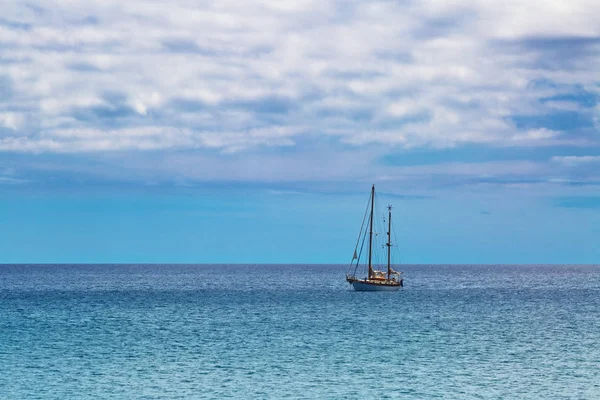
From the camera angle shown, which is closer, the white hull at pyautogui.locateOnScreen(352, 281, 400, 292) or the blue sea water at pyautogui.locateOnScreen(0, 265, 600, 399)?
the blue sea water at pyautogui.locateOnScreen(0, 265, 600, 399)

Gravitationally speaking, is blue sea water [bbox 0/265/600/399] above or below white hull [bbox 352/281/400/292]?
below

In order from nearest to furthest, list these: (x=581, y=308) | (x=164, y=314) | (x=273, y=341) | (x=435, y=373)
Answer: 1. (x=435, y=373)
2. (x=273, y=341)
3. (x=164, y=314)
4. (x=581, y=308)

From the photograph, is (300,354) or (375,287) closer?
(300,354)

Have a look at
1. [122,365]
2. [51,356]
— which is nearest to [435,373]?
[122,365]

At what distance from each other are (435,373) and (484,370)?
151 inches

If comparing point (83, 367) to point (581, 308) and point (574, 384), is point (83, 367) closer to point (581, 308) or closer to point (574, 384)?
point (574, 384)

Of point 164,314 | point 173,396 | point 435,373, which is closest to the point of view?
point 173,396

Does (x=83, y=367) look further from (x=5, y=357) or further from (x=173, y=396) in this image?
(x=173, y=396)

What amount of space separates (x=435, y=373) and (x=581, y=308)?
6752cm

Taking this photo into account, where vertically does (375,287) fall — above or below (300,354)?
above

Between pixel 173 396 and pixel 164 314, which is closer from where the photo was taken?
pixel 173 396

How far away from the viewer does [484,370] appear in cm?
5181

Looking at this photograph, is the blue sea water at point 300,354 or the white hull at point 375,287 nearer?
the blue sea water at point 300,354

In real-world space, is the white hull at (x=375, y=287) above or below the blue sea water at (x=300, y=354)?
above
